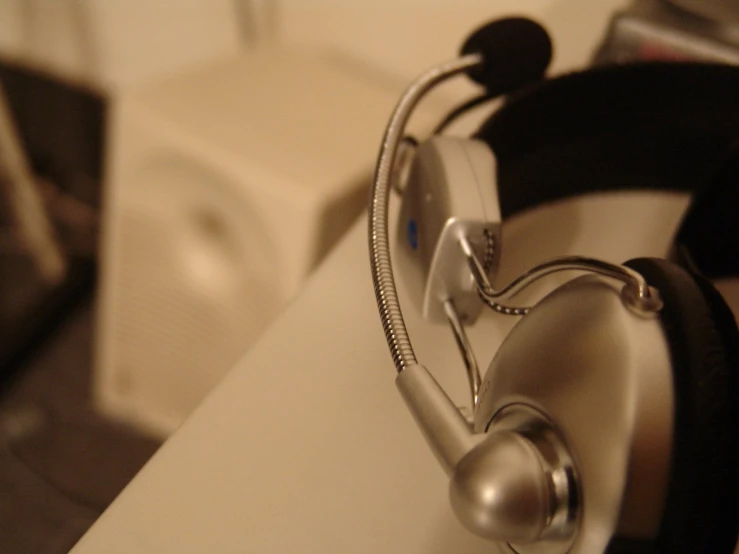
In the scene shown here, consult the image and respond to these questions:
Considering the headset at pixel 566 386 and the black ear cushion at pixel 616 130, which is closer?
the headset at pixel 566 386

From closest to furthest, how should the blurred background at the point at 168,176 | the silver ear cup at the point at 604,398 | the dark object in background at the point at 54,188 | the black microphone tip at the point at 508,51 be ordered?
the silver ear cup at the point at 604,398, the black microphone tip at the point at 508,51, the blurred background at the point at 168,176, the dark object in background at the point at 54,188

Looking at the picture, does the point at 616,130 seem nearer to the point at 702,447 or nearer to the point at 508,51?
the point at 508,51

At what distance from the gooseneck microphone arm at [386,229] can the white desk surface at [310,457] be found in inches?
1.8

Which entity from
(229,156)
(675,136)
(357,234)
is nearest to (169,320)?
(229,156)

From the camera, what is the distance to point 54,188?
3.71 ft

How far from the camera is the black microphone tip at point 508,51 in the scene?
35 centimetres

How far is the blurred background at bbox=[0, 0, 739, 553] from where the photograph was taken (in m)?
0.57

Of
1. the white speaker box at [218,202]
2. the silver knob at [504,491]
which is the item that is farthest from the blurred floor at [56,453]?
the silver knob at [504,491]

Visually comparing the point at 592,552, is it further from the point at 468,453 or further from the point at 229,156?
the point at 229,156

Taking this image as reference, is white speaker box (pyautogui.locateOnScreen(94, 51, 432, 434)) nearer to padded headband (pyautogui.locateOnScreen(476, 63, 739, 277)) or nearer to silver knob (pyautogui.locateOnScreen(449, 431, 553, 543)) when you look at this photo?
padded headband (pyautogui.locateOnScreen(476, 63, 739, 277))

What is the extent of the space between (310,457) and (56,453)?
771mm

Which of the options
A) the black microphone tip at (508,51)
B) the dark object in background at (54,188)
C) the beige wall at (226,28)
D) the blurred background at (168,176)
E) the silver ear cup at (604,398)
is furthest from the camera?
the dark object in background at (54,188)

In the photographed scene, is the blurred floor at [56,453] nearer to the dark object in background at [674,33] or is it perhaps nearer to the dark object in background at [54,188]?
the dark object in background at [54,188]

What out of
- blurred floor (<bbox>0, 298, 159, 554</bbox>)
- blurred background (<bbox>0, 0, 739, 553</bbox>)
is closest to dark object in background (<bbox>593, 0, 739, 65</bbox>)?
blurred background (<bbox>0, 0, 739, 553</bbox>)
